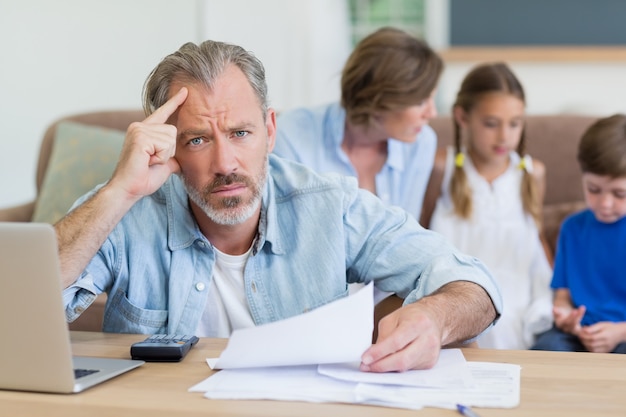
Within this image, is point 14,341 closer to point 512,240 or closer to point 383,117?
point 383,117

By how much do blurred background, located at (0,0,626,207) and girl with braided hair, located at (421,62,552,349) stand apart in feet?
6.12

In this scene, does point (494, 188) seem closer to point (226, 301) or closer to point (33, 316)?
point (226, 301)

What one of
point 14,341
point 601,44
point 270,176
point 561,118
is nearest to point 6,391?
point 14,341

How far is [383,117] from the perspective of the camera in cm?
259

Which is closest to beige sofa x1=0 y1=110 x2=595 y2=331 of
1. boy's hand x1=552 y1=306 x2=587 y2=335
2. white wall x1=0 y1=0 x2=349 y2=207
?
boy's hand x1=552 y1=306 x2=587 y2=335

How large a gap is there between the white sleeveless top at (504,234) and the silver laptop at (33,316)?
1653 mm

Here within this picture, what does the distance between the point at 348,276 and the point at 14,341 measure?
73 centimetres

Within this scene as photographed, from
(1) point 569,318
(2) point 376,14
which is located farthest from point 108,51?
(1) point 569,318

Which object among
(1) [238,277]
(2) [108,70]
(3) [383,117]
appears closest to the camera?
(1) [238,277]

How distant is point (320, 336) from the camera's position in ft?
3.89

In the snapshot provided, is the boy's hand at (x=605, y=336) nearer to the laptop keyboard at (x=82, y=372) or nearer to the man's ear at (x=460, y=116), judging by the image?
the man's ear at (x=460, y=116)

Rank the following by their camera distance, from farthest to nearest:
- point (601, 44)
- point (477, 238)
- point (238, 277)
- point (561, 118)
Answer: point (601, 44)
point (561, 118)
point (477, 238)
point (238, 277)

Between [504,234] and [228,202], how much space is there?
4.74 ft

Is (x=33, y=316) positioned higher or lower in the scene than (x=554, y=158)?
higher
